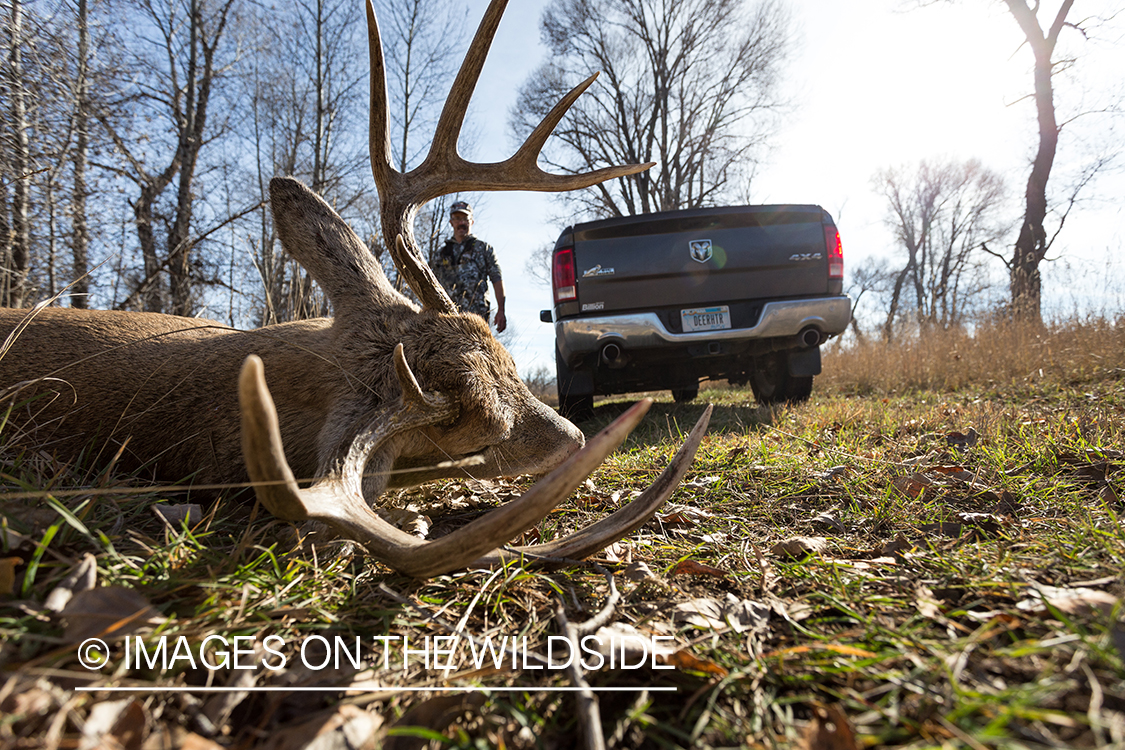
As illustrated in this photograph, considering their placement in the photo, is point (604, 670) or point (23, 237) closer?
point (604, 670)

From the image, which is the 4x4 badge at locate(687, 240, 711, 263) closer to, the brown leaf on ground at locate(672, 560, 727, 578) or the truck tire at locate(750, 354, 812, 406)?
the truck tire at locate(750, 354, 812, 406)

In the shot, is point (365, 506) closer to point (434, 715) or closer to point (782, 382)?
point (434, 715)

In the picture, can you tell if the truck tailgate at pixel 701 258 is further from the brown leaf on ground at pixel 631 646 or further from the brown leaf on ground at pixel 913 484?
the brown leaf on ground at pixel 631 646

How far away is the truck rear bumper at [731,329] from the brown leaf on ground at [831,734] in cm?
453

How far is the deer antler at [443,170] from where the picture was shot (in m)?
2.25

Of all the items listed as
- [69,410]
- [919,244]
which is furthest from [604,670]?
[919,244]

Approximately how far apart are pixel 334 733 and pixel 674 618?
0.89 m

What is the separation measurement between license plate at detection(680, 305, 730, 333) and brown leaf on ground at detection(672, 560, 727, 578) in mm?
3939

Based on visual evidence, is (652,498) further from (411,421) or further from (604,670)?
(411,421)

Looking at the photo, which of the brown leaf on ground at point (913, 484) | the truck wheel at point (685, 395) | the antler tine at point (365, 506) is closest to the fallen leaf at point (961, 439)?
the brown leaf on ground at point (913, 484)

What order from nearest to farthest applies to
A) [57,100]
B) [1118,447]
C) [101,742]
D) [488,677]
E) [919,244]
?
1. [101,742]
2. [488,677]
3. [1118,447]
4. [57,100]
5. [919,244]

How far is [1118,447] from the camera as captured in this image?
8.70 ft

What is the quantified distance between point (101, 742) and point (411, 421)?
1088 mm

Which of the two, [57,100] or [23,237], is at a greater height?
[57,100]
